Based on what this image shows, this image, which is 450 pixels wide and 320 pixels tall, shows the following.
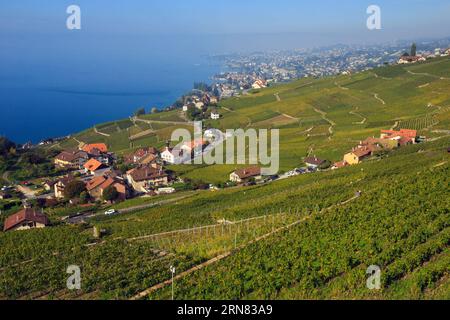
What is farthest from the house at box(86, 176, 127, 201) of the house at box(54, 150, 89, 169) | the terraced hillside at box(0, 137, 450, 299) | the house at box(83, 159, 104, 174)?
the house at box(54, 150, 89, 169)

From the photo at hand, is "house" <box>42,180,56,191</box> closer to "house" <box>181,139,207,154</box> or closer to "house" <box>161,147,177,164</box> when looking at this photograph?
"house" <box>161,147,177,164</box>

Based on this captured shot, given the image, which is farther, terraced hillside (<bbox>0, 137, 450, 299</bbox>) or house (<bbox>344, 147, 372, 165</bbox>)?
house (<bbox>344, 147, 372, 165</bbox>)

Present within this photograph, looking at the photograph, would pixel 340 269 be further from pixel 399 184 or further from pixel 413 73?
pixel 413 73

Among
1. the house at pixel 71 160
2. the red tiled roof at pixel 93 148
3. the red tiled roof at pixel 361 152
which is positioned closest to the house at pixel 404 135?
the red tiled roof at pixel 361 152

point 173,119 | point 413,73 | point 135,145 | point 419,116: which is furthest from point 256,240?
point 413,73

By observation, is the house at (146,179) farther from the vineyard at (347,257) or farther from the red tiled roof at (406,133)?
the vineyard at (347,257)
